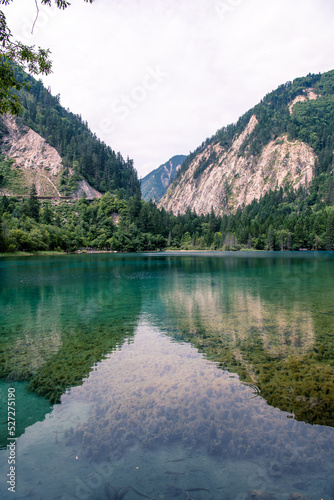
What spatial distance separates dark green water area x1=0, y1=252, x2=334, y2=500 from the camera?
595cm

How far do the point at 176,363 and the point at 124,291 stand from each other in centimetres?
2216

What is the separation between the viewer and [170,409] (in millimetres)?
8719

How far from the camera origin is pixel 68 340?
52.0 ft

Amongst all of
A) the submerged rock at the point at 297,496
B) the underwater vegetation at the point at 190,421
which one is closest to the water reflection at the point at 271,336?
the underwater vegetation at the point at 190,421

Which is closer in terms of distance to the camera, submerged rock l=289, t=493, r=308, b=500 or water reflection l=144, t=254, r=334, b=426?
→ submerged rock l=289, t=493, r=308, b=500

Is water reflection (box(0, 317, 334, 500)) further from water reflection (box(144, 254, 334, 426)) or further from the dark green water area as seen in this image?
water reflection (box(144, 254, 334, 426))

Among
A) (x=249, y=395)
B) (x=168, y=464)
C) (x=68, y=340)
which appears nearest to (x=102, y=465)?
(x=168, y=464)

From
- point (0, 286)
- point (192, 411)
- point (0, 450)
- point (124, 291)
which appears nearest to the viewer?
point (0, 450)

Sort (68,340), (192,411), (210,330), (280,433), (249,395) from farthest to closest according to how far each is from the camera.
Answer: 1. (210,330)
2. (68,340)
3. (249,395)
4. (192,411)
5. (280,433)

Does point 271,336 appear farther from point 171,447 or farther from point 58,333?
point 58,333

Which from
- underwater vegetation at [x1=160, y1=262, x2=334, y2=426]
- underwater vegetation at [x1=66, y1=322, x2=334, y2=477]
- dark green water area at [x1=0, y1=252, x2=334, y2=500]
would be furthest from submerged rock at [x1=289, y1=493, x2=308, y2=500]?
underwater vegetation at [x1=160, y1=262, x2=334, y2=426]

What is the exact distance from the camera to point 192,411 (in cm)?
858

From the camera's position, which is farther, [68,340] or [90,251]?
[90,251]

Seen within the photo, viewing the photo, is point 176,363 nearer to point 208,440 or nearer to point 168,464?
point 208,440
